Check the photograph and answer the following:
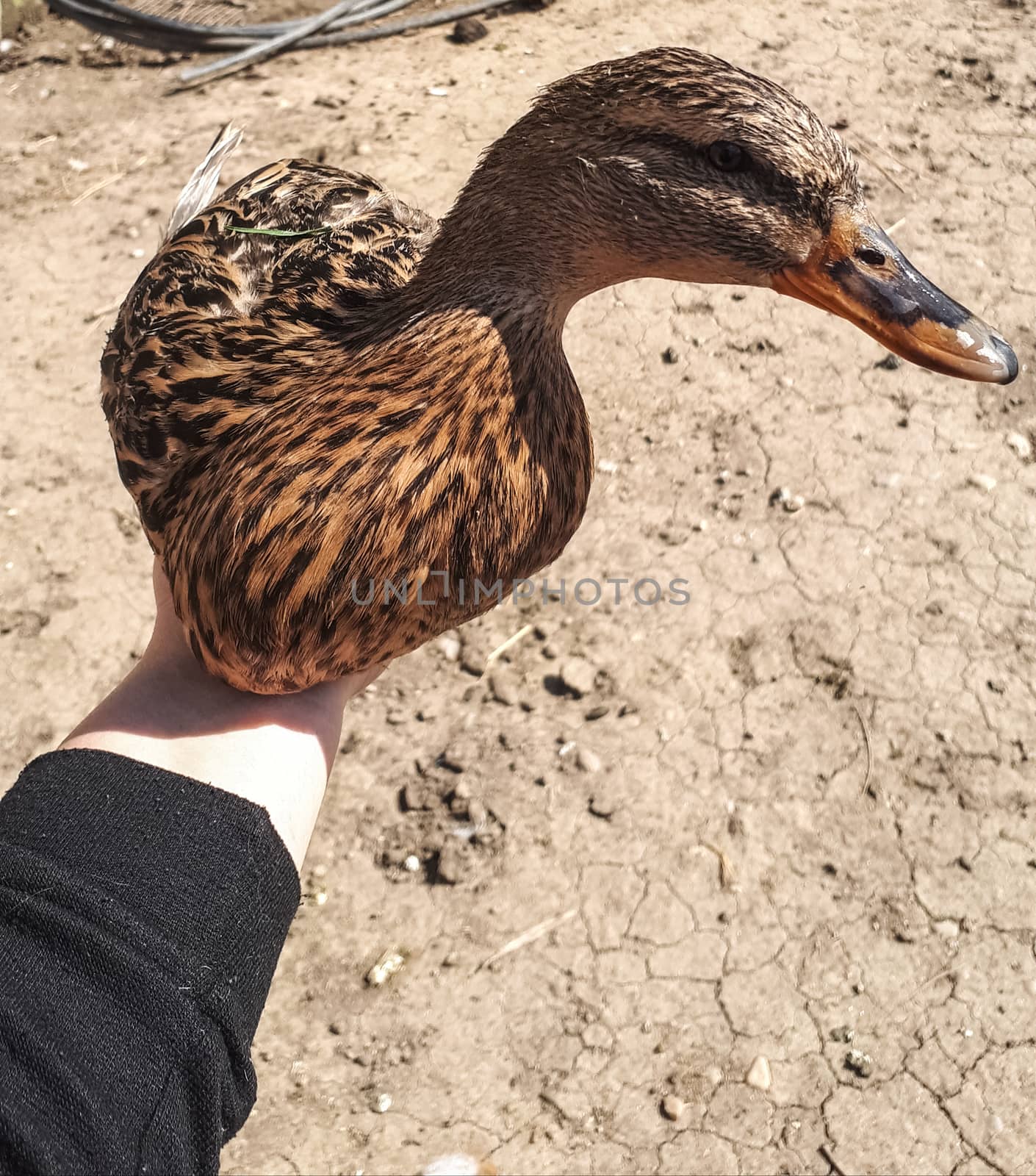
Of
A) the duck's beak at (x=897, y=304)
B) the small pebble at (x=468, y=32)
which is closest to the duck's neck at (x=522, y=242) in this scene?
the duck's beak at (x=897, y=304)

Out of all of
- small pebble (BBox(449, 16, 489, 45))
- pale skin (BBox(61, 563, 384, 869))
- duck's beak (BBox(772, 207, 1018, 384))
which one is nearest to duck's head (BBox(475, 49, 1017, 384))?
duck's beak (BBox(772, 207, 1018, 384))

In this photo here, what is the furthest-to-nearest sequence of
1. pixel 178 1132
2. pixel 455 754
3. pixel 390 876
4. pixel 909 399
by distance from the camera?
1. pixel 909 399
2. pixel 455 754
3. pixel 390 876
4. pixel 178 1132

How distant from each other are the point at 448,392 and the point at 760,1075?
1.68 metres

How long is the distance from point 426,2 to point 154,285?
343 cm

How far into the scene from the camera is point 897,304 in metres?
1.52

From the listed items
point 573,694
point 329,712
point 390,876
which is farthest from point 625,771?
point 329,712

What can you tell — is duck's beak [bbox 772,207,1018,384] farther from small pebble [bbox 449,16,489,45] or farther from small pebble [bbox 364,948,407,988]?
small pebble [bbox 449,16,489,45]

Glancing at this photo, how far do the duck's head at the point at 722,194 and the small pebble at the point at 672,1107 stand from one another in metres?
1.64

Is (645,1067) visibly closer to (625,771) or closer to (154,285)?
(625,771)

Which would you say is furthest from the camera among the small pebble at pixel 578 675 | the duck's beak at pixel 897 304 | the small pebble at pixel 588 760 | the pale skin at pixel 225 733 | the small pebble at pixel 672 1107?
the small pebble at pixel 578 675

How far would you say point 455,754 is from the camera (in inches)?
103

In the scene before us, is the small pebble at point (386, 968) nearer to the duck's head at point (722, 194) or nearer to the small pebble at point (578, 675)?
the small pebble at point (578, 675)

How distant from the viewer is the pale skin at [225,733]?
1778mm

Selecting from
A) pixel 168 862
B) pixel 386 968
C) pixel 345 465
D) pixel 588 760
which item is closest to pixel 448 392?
pixel 345 465
